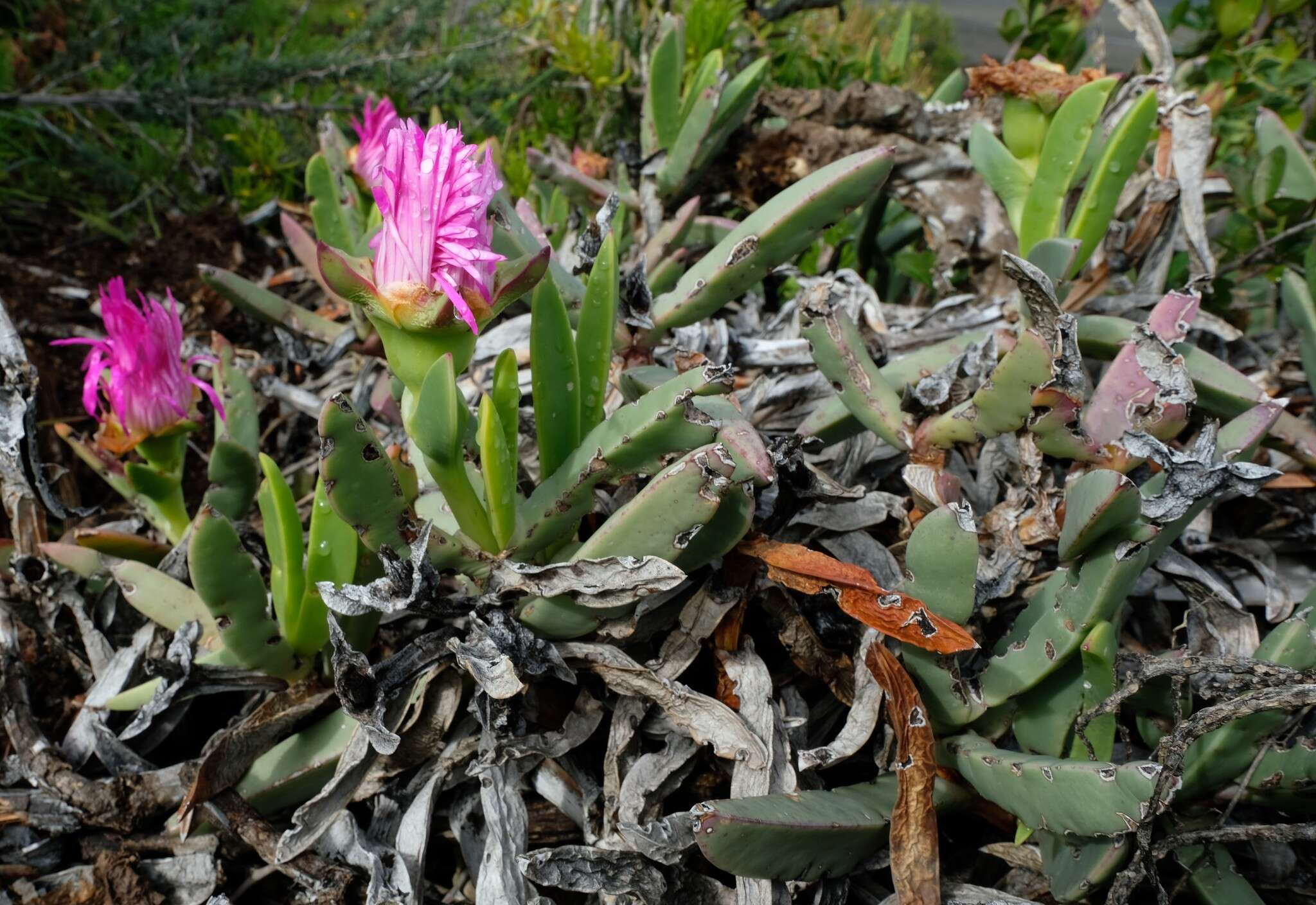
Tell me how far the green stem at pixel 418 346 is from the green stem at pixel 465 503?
0.09 meters

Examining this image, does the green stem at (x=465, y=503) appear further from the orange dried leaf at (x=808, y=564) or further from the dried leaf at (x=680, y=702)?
the orange dried leaf at (x=808, y=564)

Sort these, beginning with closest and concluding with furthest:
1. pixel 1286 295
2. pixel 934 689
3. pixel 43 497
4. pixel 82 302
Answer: pixel 934 689 → pixel 43 497 → pixel 1286 295 → pixel 82 302

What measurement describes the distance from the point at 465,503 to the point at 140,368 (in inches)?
22.5

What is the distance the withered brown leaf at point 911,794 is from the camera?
939 mm

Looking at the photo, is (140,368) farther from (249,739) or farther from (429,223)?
(429,223)

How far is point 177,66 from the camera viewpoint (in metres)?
2.88

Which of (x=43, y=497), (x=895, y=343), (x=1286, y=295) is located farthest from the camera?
(x=895, y=343)

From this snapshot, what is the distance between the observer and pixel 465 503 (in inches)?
38.4

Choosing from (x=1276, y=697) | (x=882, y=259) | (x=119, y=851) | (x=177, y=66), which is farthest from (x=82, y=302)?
(x=1276, y=697)

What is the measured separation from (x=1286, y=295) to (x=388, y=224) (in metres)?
1.30

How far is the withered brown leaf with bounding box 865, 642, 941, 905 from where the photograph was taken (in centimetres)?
94

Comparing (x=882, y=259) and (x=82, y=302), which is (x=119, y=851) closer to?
(x=82, y=302)

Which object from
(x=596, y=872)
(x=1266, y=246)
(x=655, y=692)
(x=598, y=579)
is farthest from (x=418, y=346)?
(x=1266, y=246)

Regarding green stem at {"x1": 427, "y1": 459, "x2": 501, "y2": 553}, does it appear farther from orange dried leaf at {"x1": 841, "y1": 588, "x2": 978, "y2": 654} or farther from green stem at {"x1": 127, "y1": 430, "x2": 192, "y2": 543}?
green stem at {"x1": 127, "y1": 430, "x2": 192, "y2": 543}
